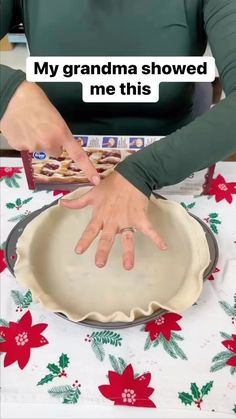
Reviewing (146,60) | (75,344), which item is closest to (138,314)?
(75,344)

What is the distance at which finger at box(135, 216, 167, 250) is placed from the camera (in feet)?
1.83

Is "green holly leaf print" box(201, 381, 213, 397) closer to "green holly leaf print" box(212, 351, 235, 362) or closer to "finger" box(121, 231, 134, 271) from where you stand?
"green holly leaf print" box(212, 351, 235, 362)

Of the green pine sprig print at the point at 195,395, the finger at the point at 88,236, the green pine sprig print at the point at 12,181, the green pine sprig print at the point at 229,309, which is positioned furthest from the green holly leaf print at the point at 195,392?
the green pine sprig print at the point at 12,181

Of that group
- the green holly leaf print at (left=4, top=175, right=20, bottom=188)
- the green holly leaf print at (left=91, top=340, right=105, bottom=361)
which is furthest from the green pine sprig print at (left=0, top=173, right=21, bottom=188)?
the green holly leaf print at (left=91, top=340, right=105, bottom=361)

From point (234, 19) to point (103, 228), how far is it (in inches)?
14.8

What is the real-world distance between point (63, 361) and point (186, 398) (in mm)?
152

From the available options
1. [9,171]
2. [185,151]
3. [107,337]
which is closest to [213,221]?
[185,151]

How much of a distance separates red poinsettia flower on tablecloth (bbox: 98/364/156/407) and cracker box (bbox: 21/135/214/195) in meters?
0.28

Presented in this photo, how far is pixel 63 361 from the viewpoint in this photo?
53 cm

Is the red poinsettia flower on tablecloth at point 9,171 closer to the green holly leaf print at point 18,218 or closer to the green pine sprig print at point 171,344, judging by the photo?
the green holly leaf print at point 18,218

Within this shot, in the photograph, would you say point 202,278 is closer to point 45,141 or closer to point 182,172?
point 182,172

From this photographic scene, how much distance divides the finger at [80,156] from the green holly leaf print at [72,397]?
264 millimetres

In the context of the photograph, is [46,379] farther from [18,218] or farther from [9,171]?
[9,171]

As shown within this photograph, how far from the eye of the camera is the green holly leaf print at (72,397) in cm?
50
